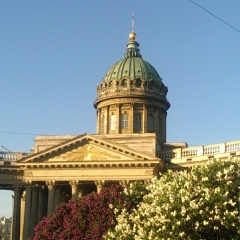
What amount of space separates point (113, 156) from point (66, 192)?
9.24m

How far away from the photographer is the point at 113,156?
60344 mm

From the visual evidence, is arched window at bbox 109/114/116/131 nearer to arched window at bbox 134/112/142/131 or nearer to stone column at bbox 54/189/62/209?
arched window at bbox 134/112/142/131

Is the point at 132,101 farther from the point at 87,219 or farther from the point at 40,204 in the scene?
the point at 87,219

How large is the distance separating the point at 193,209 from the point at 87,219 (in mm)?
13439

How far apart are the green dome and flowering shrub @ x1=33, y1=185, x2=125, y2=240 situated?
3719cm

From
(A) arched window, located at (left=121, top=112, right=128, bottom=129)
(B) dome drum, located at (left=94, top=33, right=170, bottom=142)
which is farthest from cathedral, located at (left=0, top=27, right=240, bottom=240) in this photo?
(A) arched window, located at (left=121, top=112, right=128, bottom=129)

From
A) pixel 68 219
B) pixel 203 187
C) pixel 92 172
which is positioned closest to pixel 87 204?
pixel 68 219

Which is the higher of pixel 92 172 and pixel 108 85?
pixel 108 85

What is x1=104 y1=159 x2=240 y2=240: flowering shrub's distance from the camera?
105 feet

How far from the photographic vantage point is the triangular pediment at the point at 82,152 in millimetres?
60253

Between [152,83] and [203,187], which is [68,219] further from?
[152,83]

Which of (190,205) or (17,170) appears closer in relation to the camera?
(190,205)

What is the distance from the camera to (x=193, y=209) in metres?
31.9

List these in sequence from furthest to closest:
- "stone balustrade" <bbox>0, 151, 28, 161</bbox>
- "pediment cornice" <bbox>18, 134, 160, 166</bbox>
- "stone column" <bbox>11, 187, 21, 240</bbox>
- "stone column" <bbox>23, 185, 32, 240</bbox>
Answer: "stone balustrade" <bbox>0, 151, 28, 161</bbox> → "stone column" <bbox>11, 187, 21, 240</bbox> → "stone column" <bbox>23, 185, 32, 240</bbox> → "pediment cornice" <bbox>18, 134, 160, 166</bbox>
